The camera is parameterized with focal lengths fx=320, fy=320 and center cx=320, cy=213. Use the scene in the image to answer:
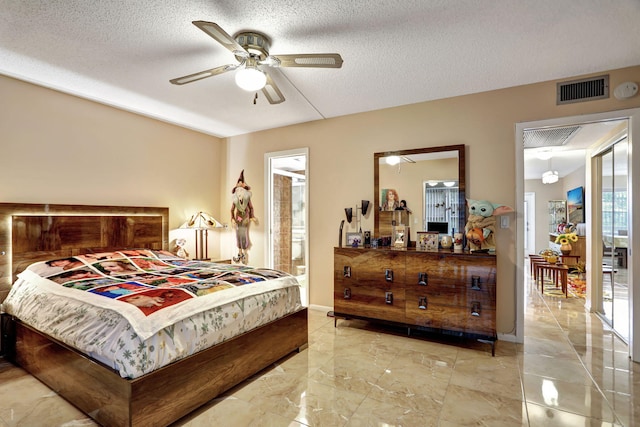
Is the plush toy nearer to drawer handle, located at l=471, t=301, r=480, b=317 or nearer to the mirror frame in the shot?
the mirror frame

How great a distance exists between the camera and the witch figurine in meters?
4.69

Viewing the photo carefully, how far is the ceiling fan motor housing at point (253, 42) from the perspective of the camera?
7.34 ft

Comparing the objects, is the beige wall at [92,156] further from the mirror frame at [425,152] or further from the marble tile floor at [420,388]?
the mirror frame at [425,152]

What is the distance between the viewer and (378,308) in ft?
10.9

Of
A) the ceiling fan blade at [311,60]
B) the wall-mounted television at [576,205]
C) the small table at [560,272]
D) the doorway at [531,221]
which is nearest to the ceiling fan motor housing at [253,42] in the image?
the ceiling fan blade at [311,60]

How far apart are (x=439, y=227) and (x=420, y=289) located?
0.73 meters

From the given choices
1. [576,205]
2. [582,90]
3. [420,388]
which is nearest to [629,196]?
[582,90]

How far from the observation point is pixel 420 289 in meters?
3.11

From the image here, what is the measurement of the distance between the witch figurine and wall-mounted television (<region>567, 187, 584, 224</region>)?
6963 millimetres

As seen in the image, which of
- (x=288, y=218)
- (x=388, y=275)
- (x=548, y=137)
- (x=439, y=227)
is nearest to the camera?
(x=388, y=275)

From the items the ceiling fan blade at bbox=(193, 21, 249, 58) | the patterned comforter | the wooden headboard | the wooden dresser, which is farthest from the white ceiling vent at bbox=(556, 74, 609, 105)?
the wooden headboard

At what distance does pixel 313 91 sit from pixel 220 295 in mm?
2183

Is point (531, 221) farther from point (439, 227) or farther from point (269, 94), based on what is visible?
point (269, 94)

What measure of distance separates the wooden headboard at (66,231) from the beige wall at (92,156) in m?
0.11
